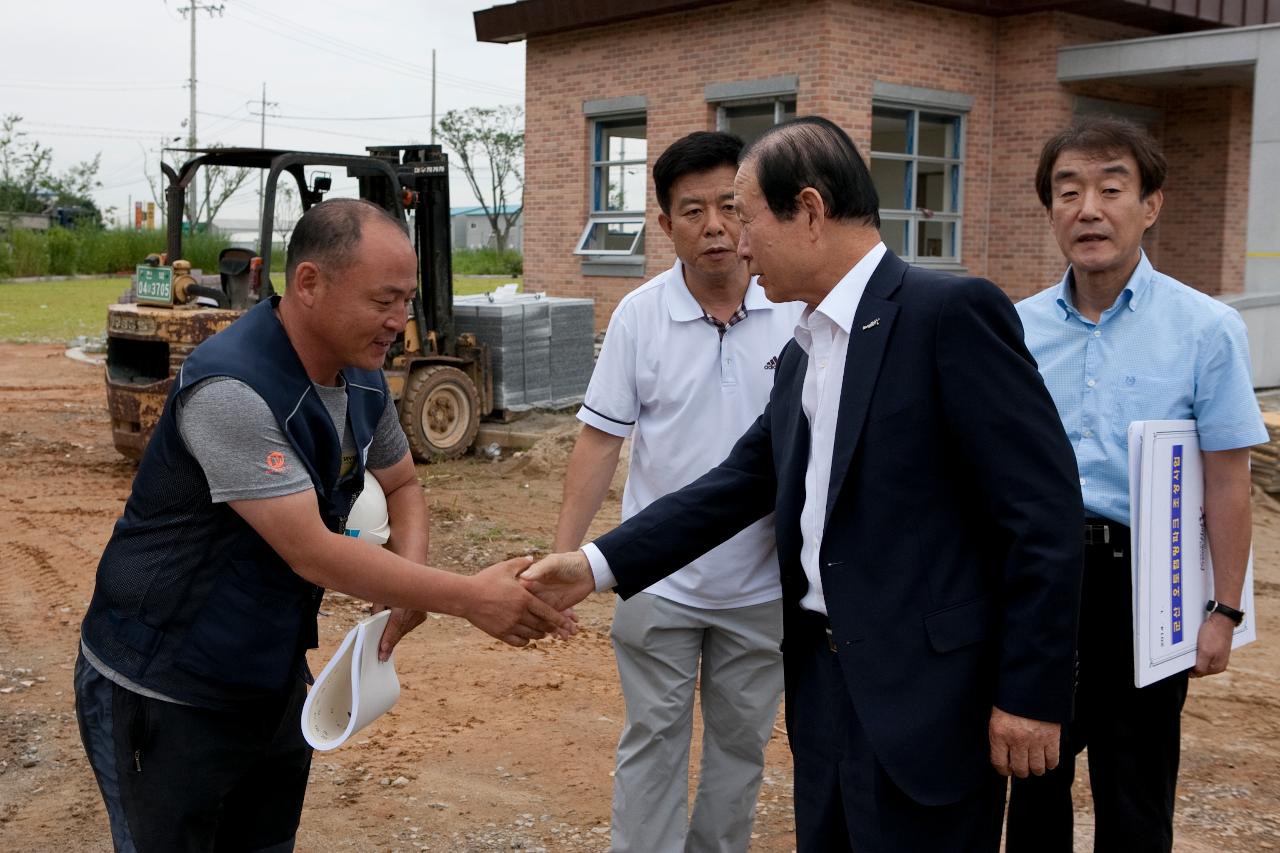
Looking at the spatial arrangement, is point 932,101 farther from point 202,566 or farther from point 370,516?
point 202,566

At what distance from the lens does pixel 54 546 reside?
861cm

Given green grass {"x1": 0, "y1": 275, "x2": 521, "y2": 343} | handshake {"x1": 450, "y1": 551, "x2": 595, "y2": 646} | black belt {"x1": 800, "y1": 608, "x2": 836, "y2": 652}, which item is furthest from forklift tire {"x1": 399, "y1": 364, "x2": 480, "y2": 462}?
green grass {"x1": 0, "y1": 275, "x2": 521, "y2": 343}

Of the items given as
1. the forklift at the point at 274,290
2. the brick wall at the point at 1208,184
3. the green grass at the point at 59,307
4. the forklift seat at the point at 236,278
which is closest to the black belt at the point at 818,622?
the forklift at the point at 274,290

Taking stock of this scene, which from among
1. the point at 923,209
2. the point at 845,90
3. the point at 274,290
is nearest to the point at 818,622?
the point at 274,290

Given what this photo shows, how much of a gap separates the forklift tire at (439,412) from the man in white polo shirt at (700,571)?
793 cm

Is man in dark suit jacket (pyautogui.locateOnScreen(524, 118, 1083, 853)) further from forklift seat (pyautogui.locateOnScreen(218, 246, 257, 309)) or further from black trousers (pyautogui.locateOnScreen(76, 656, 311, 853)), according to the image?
forklift seat (pyautogui.locateOnScreen(218, 246, 257, 309))

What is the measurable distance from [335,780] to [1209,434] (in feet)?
11.2

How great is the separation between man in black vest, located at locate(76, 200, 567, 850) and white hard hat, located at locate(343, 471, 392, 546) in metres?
0.57

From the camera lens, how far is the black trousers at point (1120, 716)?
3.15m

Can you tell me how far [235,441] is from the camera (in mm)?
2543

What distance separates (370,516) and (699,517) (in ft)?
3.10

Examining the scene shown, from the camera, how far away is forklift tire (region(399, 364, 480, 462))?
11.4m

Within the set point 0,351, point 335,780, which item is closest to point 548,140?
point 0,351

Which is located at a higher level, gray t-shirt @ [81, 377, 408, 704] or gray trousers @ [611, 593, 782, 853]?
gray t-shirt @ [81, 377, 408, 704]
